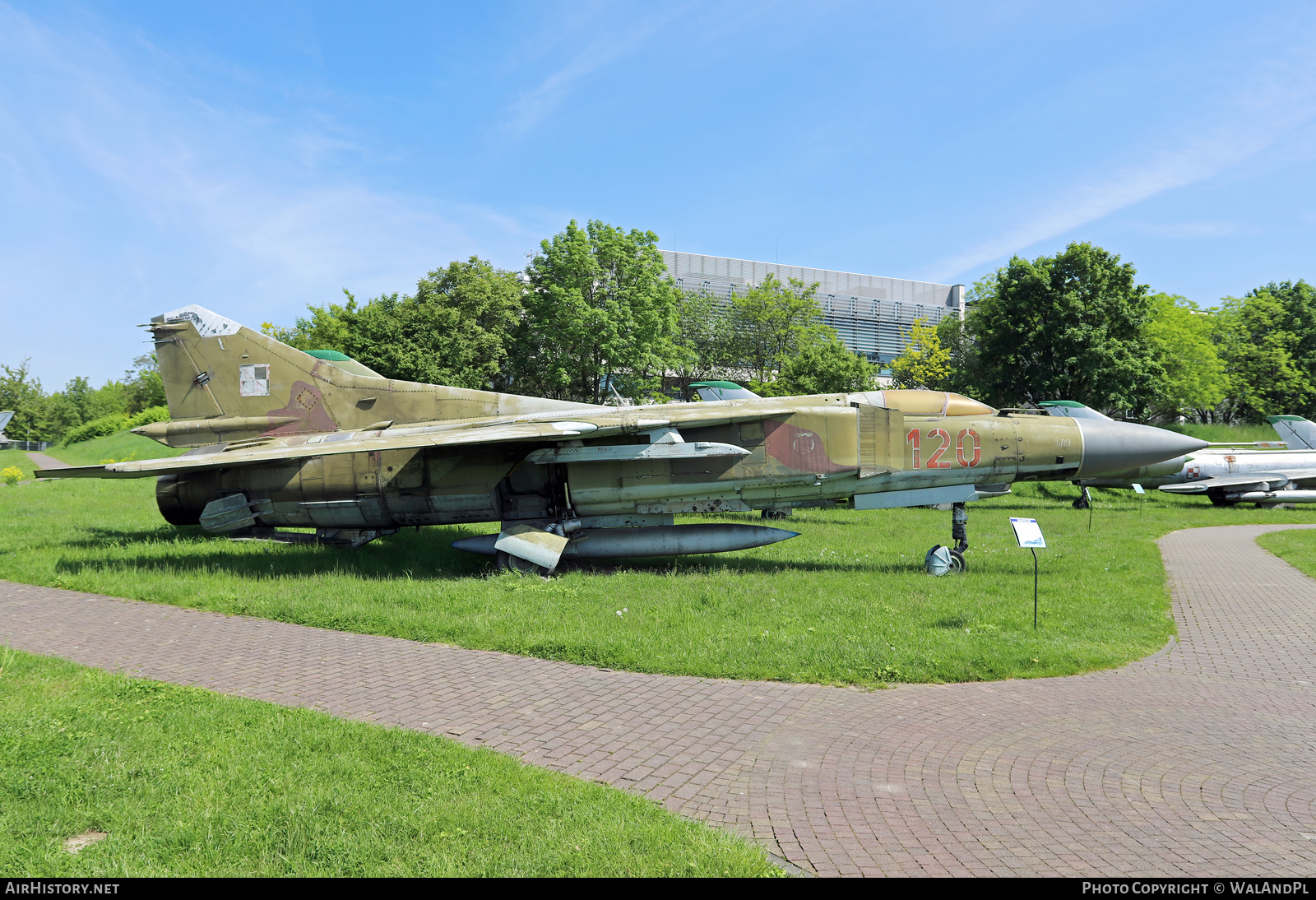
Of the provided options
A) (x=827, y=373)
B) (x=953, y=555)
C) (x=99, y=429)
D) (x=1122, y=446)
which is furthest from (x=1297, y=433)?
(x=99, y=429)

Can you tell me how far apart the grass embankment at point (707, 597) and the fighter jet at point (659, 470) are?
2.54ft

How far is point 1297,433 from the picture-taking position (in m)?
29.3

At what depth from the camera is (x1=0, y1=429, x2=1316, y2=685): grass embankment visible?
742 centimetres

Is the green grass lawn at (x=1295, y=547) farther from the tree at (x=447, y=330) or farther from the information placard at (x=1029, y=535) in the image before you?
the tree at (x=447, y=330)

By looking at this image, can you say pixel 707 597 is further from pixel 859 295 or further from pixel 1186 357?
pixel 859 295

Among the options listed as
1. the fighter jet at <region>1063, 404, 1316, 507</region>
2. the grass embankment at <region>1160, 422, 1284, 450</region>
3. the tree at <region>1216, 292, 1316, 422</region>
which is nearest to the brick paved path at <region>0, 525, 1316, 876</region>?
the fighter jet at <region>1063, 404, 1316, 507</region>

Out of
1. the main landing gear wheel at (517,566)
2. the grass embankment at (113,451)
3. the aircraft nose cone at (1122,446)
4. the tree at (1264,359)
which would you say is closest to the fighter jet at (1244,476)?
the aircraft nose cone at (1122,446)

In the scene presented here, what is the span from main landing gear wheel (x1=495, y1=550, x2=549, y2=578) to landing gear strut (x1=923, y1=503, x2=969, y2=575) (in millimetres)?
6584

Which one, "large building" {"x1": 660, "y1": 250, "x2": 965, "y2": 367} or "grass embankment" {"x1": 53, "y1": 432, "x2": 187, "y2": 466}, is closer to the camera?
"grass embankment" {"x1": 53, "y1": 432, "x2": 187, "y2": 466}

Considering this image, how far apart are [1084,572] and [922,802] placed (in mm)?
9952

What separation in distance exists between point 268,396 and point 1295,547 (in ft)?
74.0

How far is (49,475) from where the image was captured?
34.0 feet

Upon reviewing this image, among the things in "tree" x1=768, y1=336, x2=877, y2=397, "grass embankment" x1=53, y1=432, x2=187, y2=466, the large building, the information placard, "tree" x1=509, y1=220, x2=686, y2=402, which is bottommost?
the information placard

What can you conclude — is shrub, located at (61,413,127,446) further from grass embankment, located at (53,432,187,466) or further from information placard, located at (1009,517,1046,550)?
information placard, located at (1009,517,1046,550)
